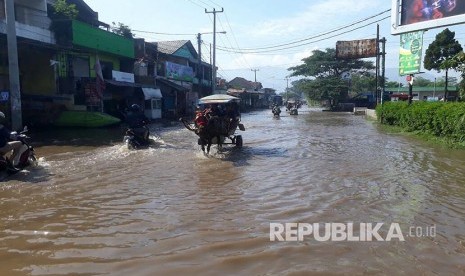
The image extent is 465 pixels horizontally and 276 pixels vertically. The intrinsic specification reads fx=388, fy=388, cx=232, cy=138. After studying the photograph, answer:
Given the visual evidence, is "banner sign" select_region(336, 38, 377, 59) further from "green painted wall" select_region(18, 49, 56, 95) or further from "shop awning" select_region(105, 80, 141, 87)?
"green painted wall" select_region(18, 49, 56, 95)

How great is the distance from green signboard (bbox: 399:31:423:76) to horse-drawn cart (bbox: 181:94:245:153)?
13859 millimetres

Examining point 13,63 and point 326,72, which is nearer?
point 13,63

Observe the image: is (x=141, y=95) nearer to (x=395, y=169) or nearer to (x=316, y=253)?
(x=395, y=169)

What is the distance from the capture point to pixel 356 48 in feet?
121

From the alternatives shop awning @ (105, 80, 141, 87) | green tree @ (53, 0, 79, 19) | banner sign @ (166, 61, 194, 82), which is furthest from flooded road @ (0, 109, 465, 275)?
banner sign @ (166, 61, 194, 82)

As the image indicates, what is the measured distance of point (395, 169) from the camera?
9422 mm

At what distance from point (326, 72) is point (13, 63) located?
162ft

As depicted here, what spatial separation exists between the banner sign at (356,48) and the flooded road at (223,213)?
88.6 ft

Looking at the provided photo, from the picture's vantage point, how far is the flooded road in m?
4.05

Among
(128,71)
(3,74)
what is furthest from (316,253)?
(128,71)

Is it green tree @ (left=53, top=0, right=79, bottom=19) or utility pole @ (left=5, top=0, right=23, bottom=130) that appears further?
green tree @ (left=53, top=0, right=79, bottom=19)

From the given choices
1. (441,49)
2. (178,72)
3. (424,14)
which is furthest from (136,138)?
(441,49)

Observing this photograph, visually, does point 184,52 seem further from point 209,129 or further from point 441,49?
point 209,129

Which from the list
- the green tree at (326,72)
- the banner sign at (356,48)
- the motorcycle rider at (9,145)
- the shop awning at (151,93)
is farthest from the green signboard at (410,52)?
the green tree at (326,72)
